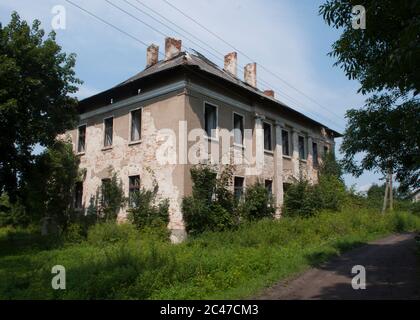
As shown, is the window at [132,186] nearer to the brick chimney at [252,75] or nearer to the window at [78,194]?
the window at [78,194]

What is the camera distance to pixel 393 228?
72.6ft

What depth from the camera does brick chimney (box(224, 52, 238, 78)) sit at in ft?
78.5

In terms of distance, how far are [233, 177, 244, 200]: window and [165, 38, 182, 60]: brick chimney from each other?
7086mm

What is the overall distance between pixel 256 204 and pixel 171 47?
29.8ft

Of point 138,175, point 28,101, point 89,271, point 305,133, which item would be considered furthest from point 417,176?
point 305,133

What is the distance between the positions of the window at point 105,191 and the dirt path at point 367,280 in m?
11.0

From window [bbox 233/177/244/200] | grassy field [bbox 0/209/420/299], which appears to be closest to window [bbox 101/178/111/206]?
grassy field [bbox 0/209/420/299]

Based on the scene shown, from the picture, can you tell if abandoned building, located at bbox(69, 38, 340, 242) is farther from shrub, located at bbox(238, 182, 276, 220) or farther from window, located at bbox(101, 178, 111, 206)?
shrub, located at bbox(238, 182, 276, 220)

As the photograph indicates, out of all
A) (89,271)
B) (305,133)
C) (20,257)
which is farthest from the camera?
(305,133)

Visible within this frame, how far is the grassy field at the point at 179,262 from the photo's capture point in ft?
27.9

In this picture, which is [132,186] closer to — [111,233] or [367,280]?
[111,233]

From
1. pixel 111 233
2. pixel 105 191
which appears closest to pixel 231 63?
pixel 105 191
